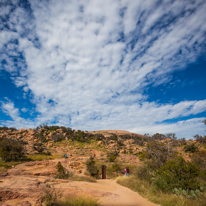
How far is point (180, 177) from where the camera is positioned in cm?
730

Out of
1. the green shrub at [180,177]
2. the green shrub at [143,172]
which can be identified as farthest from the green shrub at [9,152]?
the green shrub at [180,177]

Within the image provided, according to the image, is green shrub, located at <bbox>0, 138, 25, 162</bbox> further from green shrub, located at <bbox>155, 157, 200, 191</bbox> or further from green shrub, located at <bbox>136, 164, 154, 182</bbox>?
green shrub, located at <bbox>155, 157, 200, 191</bbox>

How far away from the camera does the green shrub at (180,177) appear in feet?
22.2

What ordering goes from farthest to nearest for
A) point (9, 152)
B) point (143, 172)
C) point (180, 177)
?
point (9, 152) → point (143, 172) → point (180, 177)

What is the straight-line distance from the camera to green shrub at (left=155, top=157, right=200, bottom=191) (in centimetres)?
677

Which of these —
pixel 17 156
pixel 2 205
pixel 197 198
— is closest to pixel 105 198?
pixel 197 198

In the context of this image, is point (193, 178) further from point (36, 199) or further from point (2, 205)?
point (2, 205)

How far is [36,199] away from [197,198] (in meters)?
6.56

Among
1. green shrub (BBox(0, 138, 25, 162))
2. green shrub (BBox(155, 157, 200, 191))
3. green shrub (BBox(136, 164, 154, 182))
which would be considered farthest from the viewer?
green shrub (BBox(0, 138, 25, 162))

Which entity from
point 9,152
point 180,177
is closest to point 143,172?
point 180,177

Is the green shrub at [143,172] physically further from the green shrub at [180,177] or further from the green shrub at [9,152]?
the green shrub at [9,152]

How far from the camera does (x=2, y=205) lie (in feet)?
12.4

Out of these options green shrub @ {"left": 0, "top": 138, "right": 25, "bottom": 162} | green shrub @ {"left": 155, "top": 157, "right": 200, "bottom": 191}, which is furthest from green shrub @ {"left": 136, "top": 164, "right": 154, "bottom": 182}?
green shrub @ {"left": 0, "top": 138, "right": 25, "bottom": 162}

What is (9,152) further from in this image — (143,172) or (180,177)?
(180,177)
